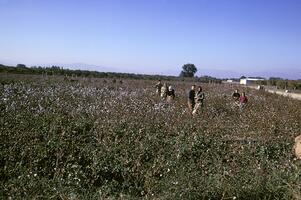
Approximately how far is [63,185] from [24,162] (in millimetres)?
1833

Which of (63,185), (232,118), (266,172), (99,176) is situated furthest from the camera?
(232,118)

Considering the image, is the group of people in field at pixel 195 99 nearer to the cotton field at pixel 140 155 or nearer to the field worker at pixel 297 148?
the cotton field at pixel 140 155

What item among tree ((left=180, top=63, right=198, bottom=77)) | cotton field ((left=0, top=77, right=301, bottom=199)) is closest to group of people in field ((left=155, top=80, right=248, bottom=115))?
cotton field ((left=0, top=77, right=301, bottom=199))

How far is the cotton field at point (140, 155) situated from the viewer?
26.3ft

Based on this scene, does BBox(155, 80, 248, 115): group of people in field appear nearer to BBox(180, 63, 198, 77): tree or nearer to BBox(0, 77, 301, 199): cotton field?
BBox(0, 77, 301, 199): cotton field

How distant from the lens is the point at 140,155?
431 inches

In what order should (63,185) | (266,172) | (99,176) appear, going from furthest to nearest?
1. (99,176)
2. (266,172)
3. (63,185)

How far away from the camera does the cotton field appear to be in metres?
8.02

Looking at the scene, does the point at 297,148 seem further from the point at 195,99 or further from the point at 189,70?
the point at 189,70

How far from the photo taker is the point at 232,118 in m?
18.4

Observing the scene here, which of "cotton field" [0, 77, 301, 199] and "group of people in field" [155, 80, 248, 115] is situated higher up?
"group of people in field" [155, 80, 248, 115]

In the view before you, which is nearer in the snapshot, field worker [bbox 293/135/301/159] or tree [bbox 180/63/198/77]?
field worker [bbox 293/135/301/159]

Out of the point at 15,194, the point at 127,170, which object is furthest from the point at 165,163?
the point at 15,194

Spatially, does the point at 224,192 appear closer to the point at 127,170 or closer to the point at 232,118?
the point at 127,170
